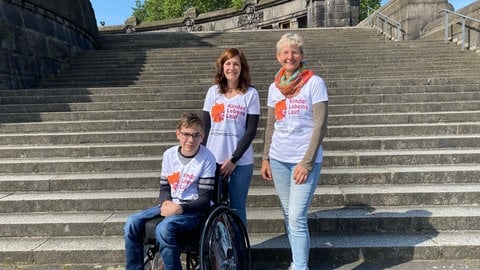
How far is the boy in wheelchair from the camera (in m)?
2.33

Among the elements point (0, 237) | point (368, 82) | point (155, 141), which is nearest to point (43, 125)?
point (155, 141)

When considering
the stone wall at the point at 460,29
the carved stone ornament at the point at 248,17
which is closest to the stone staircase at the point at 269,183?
the stone wall at the point at 460,29

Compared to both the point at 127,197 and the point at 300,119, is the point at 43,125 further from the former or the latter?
the point at 300,119

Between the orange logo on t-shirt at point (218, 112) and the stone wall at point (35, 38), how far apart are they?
706 cm

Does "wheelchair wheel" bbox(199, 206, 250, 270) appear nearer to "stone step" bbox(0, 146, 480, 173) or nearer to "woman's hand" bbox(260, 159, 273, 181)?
"woman's hand" bbox(260, 159, 273, 181)

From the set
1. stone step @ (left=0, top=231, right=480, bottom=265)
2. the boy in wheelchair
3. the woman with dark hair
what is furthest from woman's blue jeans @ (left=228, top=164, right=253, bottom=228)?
stone step @ (left=0, top=231, right=480, bottom=265)

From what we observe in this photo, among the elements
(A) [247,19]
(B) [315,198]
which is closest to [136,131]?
(B) [315,198]

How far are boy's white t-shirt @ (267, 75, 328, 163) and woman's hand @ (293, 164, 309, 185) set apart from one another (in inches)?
3.7

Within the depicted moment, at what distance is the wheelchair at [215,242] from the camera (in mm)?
2271

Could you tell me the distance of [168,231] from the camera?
2.27 meters

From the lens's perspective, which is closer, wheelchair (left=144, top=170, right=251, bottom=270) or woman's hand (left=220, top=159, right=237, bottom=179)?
wheelchair (left=144, top=170, right=251, bottom=270)

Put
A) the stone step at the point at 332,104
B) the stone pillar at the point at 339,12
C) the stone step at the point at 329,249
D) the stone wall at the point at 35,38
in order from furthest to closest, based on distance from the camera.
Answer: the stone pillar at the point at 339,12 < the stone wall at the point at 35,38 < the stone step at the point at 332,104 < the stone step at the point at 329,249

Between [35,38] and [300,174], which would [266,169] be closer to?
[300,174]

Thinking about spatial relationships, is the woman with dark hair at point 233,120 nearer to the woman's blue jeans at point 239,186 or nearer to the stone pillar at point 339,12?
the woman's blue jeans at point 239,186
